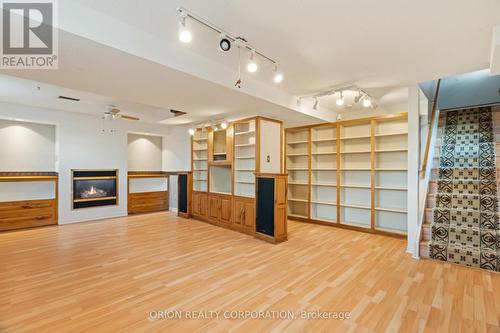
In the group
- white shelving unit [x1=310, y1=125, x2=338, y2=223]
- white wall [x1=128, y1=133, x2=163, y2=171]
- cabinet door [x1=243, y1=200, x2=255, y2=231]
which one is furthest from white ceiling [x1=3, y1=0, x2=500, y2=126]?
white wall [x1=128, y1=133, x2=163, y2=171]

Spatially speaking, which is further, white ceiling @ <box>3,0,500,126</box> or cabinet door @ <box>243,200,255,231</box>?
cabinet door @ <box>243,200,255,231</box>

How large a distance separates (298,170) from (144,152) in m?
4.99

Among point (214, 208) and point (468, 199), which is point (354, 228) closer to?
point (468, 199)

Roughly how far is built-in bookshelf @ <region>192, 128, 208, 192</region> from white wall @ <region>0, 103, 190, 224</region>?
0.64 meters

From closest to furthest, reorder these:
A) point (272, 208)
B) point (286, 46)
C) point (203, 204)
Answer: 1. point (286, 46)
2. point (272, 208)
3. point (203, 204)

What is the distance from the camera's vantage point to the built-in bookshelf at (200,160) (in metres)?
6.60

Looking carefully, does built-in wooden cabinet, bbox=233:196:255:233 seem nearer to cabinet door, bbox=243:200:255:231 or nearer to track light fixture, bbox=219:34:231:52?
cabinet door, bbox=243:200:255:231

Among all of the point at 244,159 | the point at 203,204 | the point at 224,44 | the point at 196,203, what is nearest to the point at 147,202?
the point at 196,203

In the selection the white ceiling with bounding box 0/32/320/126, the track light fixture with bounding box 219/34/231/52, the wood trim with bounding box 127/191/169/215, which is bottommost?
the wood trim with bounding box 127/191/169/215

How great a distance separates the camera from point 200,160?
22.1 feet

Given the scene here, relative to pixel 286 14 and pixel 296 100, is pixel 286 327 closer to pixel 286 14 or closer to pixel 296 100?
pixel 286 14

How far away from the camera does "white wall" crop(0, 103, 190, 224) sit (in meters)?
5.67

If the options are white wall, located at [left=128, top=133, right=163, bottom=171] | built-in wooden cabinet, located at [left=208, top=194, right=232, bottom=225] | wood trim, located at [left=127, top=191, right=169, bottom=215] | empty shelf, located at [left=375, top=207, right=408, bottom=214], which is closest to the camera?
empty shelf, located at [left=375, top=207, right=408, bottom=214]

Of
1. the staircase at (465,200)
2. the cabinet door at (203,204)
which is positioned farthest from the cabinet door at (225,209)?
the staircase at (465,200)
